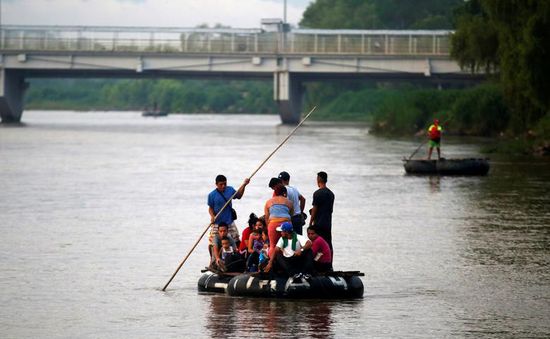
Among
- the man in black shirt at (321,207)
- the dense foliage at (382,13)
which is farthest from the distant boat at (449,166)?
the dense foliage at (382,13)

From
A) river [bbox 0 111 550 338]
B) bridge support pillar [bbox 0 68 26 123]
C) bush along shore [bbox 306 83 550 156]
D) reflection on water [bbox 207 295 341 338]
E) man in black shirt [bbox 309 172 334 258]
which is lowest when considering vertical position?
bridge support pillar [bbox 0 68 26 123]

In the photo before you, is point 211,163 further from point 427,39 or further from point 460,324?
point 427,39

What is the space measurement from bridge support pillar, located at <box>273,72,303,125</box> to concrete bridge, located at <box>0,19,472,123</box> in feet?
0.26

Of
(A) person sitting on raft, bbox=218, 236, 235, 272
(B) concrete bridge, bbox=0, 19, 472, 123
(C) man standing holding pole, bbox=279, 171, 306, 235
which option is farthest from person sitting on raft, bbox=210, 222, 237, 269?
(B) concrete bridge, bbox=0, 19, 472, 123

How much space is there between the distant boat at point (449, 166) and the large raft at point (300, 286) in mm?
28719

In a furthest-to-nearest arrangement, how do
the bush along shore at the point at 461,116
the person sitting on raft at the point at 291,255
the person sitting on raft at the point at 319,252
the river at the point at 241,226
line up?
the bush along shore at the point at 461,116, the person sitting on raft at the point at 319,252, the person sitting on raft at the point at 291,255, the river at the point at 241,226

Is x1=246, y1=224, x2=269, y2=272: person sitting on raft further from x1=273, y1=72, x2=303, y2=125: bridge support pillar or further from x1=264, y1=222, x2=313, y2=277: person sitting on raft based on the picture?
x1=273, y1=72, x2=303, y2=125: bridge support pillar

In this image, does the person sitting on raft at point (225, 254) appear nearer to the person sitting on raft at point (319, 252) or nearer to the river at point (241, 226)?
the river at point (241, 226)

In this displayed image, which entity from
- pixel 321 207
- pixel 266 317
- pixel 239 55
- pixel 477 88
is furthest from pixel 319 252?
pixel 239 55

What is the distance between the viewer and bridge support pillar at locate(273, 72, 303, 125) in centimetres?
11031

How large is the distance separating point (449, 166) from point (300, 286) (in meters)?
29.7

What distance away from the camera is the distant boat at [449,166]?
48.8m

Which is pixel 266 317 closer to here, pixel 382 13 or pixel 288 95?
pixel 288 95

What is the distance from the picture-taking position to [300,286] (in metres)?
20.1
